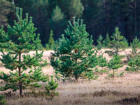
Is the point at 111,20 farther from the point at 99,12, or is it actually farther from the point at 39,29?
the point at 39,29

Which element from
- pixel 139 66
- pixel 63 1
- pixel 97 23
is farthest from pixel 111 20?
pixel 139 66

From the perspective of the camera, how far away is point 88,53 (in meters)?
16.2

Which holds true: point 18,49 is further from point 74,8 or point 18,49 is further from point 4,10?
point 74,8

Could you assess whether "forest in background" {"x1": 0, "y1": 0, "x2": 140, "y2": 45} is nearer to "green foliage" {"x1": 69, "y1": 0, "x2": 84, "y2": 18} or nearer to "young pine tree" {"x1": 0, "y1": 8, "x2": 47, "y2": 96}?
"green foliage" {"x1": 69, "y1": 0, "x2": 84, "y2": 18}

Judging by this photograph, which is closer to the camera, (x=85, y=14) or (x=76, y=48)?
(x=76, y=48)

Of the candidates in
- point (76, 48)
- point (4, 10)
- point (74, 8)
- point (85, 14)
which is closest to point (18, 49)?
point (76, 48)

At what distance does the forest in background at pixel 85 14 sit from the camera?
175 feet

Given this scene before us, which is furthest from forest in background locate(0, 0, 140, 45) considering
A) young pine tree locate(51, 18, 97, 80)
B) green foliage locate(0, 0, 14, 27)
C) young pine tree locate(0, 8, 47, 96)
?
young pine tree locate(0, 8, 47, 96)

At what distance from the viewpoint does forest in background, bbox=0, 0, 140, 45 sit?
53250 mm

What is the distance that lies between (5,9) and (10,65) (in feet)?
145

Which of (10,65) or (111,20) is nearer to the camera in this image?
(10,65)

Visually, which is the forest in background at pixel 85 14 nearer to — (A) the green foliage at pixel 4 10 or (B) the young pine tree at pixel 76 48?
(A) the green foliage at pixel 4 10

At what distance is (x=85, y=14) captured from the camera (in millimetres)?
61906

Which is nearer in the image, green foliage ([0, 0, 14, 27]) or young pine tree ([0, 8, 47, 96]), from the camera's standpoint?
young pine tree ([0, 8, 47, 96])
